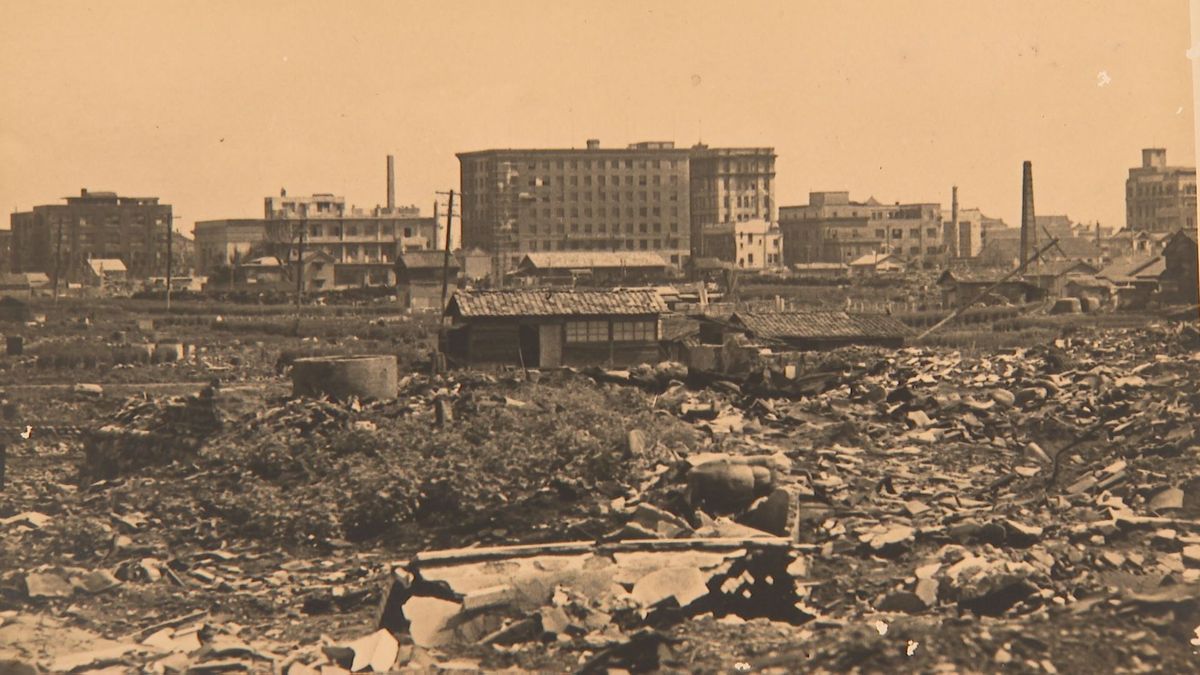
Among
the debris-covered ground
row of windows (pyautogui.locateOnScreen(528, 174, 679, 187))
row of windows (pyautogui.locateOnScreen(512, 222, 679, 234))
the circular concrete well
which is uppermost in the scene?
row of windows (pyautogui.locateOnScreen(528, 174, 679, 187))

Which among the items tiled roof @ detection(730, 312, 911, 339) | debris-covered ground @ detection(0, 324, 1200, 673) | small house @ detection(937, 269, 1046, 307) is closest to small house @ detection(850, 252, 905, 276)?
small house @ detection(937, 269, 1046, 307)

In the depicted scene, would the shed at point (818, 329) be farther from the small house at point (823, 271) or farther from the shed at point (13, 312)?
the small house at point (823, 271)

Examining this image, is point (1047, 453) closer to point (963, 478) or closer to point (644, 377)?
point (963, 478)

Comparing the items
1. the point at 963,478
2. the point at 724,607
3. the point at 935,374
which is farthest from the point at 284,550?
the point at 935,374

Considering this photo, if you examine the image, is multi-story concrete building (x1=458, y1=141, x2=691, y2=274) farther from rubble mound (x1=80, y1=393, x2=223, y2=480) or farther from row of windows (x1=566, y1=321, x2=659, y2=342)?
rubble mound (x1=80, y1=393, x2=223, y2=480)

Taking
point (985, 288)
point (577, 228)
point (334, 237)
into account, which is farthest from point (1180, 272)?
point (577, 228)

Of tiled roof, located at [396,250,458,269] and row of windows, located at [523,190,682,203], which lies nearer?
tiled roof, located at [396,250,458,269]

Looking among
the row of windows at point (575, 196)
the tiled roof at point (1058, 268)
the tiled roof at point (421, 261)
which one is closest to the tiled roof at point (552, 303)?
the tiled roof at point (1058, 268)
